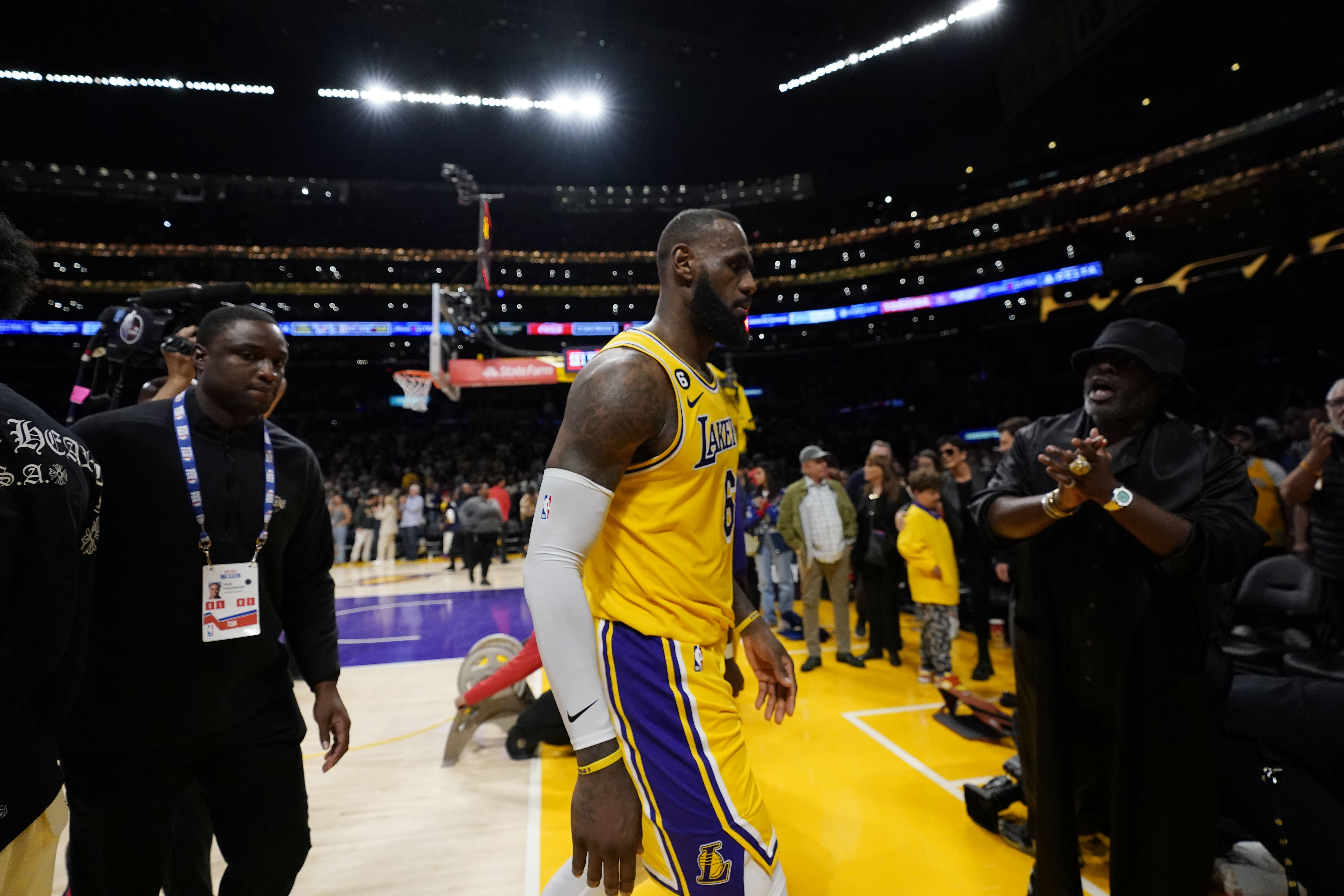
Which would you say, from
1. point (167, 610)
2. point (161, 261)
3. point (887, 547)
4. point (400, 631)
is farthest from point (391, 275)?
point (167, 610)

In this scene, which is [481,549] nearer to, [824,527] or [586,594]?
[824,527]

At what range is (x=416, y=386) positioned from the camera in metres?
10.2

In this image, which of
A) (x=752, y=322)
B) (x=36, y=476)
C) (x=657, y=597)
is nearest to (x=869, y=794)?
(x=657, y=597)

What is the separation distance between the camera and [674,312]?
1731 mm

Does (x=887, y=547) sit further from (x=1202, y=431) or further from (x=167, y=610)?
(x=167, y=610)

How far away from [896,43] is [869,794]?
18896 mm

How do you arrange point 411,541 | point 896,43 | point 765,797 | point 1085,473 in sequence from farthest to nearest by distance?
1. point 896,43
2. point 411,541
3. point 765,797
4. point 1085,473

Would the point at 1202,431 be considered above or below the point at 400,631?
above

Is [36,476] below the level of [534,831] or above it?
above

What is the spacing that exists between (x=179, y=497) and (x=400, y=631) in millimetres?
7164

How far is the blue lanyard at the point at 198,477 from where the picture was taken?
1884 mm

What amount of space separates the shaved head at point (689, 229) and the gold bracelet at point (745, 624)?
1.07 metres

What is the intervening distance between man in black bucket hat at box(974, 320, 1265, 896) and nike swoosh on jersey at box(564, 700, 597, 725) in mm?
1625

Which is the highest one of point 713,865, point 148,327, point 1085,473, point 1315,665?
point 148,327
